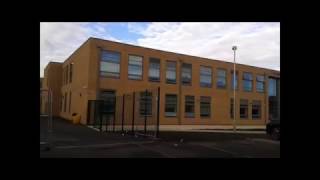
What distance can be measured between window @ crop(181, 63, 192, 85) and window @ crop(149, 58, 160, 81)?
3523 mm

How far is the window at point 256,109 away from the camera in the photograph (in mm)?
49531

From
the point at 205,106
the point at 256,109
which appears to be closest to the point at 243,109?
the point at 256,109

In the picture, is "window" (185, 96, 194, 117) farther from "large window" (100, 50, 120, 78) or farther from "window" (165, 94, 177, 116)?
"large window" (100, 50, 120, 78)

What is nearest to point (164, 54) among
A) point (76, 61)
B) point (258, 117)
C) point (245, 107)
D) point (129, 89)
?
point (129, 89)

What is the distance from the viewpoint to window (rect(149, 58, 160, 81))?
123 ft

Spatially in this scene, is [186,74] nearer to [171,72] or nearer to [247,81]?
[171,72]

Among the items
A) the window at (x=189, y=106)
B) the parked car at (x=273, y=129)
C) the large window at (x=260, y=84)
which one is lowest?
the parked car at (x=273, y=129)

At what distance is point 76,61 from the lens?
3775cm

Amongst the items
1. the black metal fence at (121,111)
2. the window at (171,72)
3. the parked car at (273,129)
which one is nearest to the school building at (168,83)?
the window at (171,72)

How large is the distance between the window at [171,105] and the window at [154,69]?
8.04ft

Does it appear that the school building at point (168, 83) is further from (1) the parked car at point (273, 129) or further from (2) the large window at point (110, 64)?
(1) the parked car at point (273, 129)
